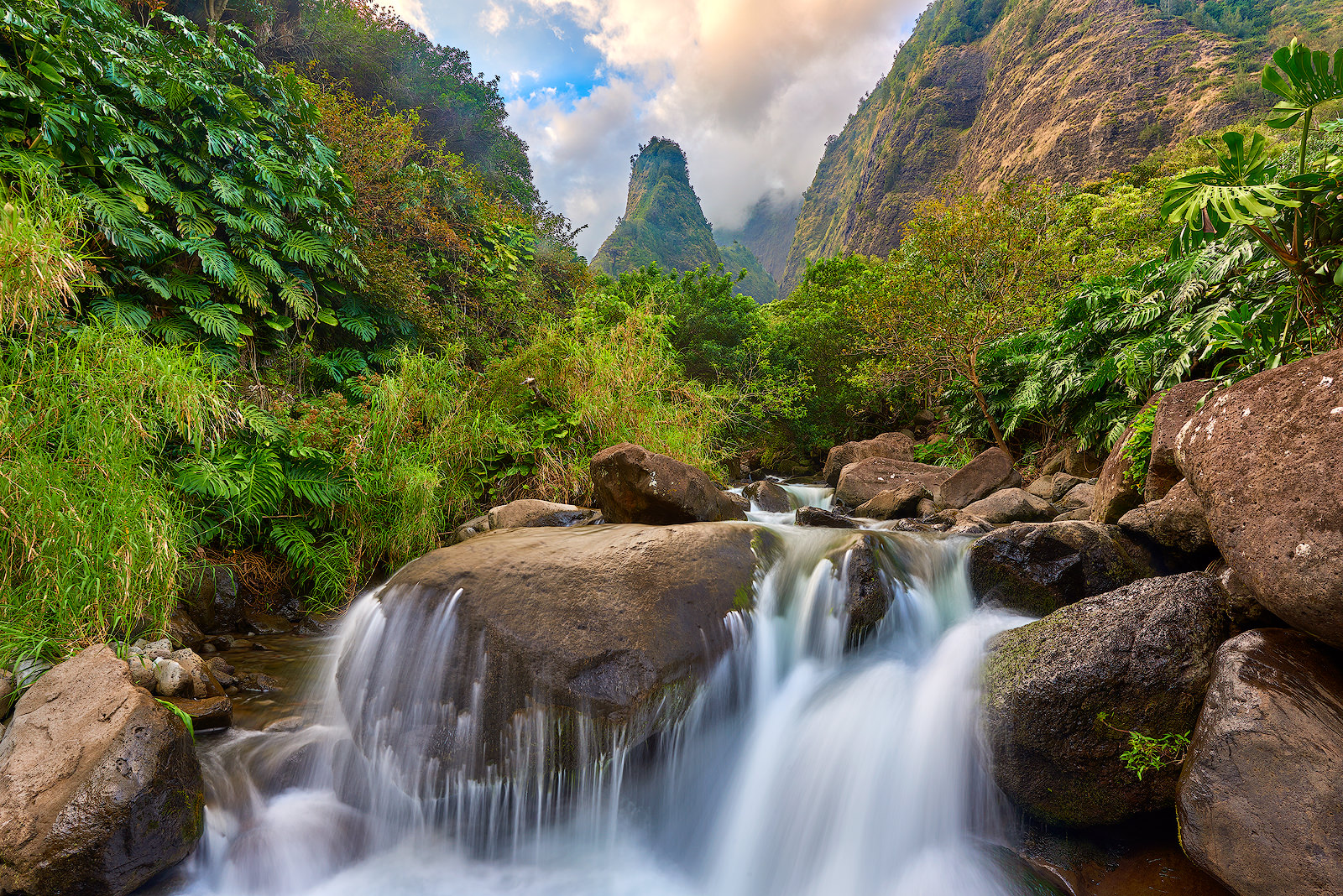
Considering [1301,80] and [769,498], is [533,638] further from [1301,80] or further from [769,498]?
[769,498]

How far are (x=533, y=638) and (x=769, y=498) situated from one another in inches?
235

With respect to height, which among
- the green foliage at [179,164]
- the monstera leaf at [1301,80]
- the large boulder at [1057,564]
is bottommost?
the large boulder at [1057,564]

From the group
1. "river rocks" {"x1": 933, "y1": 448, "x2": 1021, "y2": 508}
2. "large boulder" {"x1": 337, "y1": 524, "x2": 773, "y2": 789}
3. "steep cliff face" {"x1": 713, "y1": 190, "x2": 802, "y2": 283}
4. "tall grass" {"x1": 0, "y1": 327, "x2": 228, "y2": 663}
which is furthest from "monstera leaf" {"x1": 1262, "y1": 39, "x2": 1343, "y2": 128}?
"steep cliff face" {"x1": 713, "y1": 190, "x2": 802, "y2": 283}

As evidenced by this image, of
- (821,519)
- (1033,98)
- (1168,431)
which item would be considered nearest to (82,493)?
(821,519)

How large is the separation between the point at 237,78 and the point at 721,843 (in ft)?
31.0

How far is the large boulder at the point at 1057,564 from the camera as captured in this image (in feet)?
11.2

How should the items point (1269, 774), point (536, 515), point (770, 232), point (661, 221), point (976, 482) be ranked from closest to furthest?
point (1269, 774), point (536, 515), point (976, 482), point (661, 221), point (770, 232)

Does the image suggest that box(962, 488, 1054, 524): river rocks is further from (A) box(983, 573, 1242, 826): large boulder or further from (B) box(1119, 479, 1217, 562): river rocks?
(A) box(983, 573, 1242, 826): large boulder

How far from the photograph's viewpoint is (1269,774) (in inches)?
72.4

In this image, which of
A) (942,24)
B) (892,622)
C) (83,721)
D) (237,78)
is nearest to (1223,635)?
(892,622)

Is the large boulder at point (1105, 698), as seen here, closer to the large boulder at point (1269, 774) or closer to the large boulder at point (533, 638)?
the large boulder at point (1269, 774)

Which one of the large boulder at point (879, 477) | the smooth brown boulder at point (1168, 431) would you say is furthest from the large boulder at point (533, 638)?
the large boulder at point (879, 477)

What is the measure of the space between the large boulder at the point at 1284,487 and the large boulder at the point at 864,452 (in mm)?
8431

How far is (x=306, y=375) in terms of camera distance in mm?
7090
